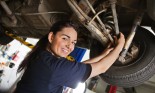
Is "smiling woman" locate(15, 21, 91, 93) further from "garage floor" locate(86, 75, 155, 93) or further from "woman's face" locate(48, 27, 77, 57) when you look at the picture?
"garage floor" locate(86, 75, 155, 93)

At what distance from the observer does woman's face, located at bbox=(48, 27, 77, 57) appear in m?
1.53

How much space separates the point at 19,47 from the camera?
505 centimetres

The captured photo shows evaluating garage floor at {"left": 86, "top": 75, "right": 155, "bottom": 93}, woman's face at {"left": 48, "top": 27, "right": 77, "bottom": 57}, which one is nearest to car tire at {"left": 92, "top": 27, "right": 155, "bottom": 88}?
woman's face at {"left": 48, "top": 27, "right": 77, "bottom": 57}

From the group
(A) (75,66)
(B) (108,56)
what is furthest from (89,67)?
(B) (108,56)

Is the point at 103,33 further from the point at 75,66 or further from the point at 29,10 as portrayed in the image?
the point at 29,10

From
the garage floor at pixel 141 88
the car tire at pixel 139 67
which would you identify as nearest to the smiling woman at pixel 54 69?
the car tire at pixel 139 67

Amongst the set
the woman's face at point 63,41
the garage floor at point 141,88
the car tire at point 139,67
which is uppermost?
the woman's face at point 63,41

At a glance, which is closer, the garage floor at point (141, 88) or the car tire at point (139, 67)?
the car tire at point (139, 67)

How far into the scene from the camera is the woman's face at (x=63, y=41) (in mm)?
1531

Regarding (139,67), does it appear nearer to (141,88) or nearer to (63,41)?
(63,41)

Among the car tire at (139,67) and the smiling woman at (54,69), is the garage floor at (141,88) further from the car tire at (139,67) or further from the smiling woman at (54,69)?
the smiling woman at (54,69)

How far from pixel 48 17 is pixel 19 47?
2773mm

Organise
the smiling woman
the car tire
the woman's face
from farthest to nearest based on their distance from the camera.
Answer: the car tire
the woman's face
the smiling woman

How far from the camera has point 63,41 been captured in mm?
1550
